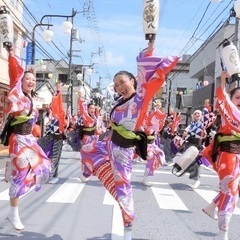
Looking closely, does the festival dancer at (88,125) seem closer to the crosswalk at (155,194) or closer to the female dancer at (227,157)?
the crosswalk at (155,194)

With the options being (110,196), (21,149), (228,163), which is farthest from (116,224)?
(110,196)

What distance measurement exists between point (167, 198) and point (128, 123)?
3031 millimetres

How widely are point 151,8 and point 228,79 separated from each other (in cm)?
101

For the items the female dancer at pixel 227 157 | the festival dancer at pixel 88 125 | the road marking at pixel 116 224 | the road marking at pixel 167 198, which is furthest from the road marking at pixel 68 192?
the female dancer at pixel 227 157

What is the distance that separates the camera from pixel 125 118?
360 cm

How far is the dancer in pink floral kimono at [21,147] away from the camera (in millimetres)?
3904

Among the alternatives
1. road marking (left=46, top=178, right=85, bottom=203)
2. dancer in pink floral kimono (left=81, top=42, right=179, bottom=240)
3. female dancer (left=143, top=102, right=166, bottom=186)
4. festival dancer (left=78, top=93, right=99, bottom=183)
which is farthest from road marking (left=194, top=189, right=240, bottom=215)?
festival dancer (left=78, top=93, right=99, bottom=183)

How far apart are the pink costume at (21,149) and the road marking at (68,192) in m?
1.62

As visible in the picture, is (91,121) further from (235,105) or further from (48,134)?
(235,105)

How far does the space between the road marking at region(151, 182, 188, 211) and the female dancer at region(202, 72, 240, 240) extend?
5.97 ft

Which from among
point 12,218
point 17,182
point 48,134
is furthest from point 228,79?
point 48,134

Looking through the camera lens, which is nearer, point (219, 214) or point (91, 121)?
point (219, 214)

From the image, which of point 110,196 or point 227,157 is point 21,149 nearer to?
point 227,157

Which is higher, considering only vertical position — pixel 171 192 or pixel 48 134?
pixel 48 134
